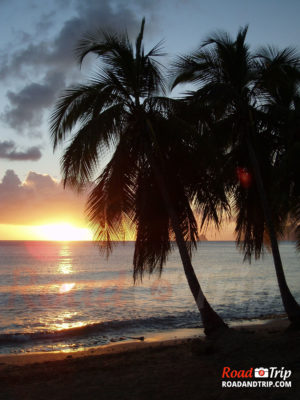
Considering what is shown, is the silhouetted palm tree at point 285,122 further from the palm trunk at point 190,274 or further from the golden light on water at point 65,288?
the golden light on water at point 65,288

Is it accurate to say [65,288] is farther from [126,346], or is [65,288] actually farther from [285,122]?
[285,122]

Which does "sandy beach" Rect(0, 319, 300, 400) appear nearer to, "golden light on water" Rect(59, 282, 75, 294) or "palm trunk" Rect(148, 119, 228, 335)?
"palm trunk" Rect(148, 119, 228, 335)

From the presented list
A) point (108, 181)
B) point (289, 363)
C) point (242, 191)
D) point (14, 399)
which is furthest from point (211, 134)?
point (14, 399)

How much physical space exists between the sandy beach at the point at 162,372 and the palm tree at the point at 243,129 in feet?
8.48

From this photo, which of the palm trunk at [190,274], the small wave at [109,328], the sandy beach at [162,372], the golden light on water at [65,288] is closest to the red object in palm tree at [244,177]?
the palm trunk at [190,274]

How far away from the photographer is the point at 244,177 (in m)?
11.2

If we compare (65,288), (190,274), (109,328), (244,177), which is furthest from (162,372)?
(65,288)

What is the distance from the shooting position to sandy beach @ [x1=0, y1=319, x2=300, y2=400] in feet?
19.5

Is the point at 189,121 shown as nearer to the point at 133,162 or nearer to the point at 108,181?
the point at 133,162

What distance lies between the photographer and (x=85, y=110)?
9523 mm

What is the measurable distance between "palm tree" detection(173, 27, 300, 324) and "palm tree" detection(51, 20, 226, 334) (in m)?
1.26

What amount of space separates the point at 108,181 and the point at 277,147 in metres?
5.19

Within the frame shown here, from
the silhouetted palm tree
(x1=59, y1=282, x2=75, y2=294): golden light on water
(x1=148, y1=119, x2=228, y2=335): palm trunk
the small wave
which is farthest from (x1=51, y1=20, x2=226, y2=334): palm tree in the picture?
(x1=59, y1=282, x2=75, y2=294): golden light on water

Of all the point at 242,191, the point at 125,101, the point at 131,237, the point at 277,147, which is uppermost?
the point at 125,101
